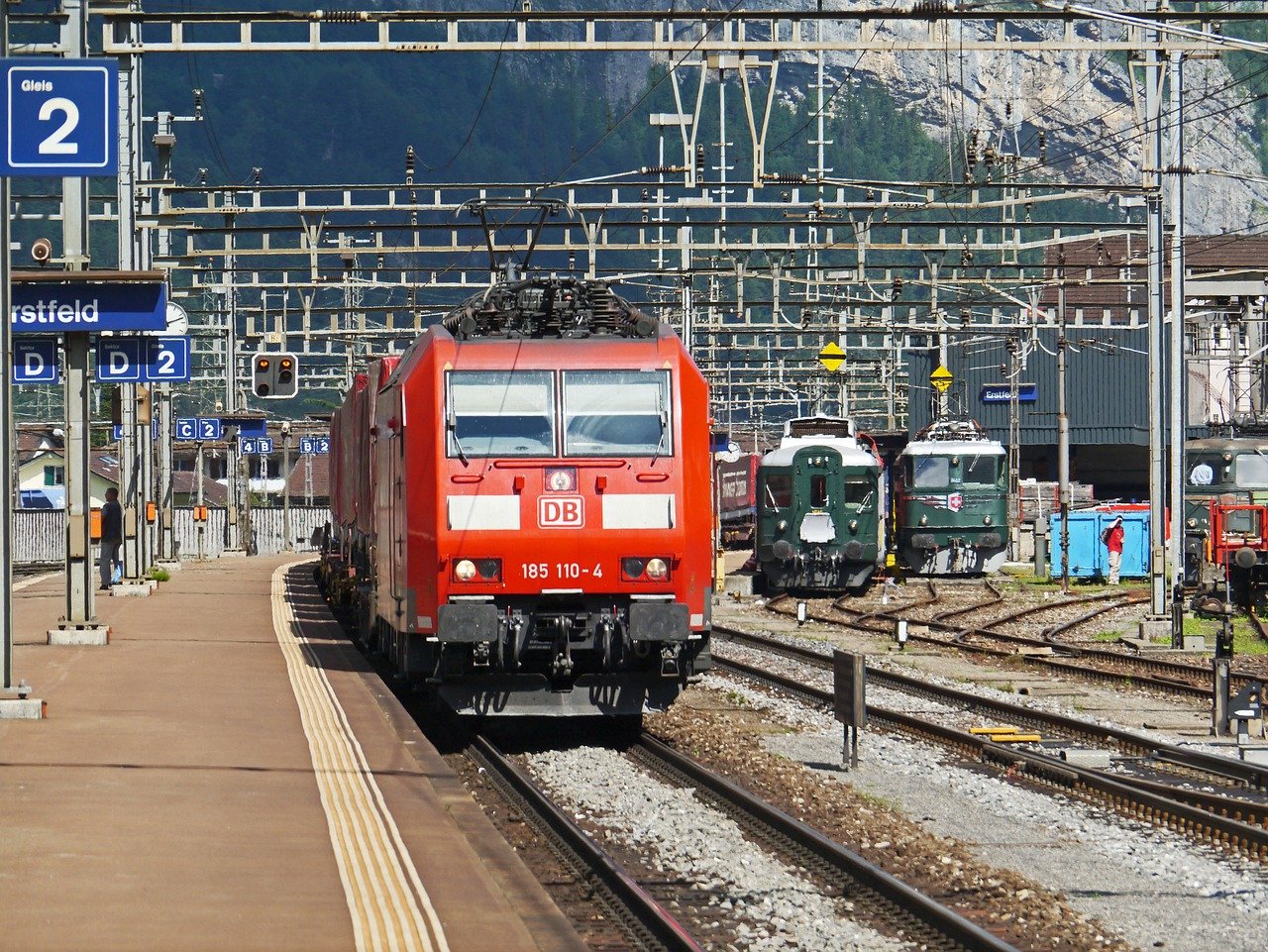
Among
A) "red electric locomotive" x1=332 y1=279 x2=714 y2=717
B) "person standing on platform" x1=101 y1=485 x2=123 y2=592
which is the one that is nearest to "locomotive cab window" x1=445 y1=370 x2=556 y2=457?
"red electric locomotive" x1=332 y1=279 x2=714 y2=717

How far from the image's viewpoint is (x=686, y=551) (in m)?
13.9

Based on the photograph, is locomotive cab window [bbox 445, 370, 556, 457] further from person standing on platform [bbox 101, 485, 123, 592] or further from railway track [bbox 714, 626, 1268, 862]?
person standing on platform [bbox 101, 485, 123, 592]

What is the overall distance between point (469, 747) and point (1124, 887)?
21.4ft

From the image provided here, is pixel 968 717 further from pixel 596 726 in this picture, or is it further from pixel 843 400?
pixel 843 400

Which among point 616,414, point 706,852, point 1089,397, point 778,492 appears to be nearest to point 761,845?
point 706,852

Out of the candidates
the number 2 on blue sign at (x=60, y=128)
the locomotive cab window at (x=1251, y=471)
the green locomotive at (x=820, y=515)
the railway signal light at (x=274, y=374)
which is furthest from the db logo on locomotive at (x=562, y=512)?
the locomotive cab window at (x=1251, y=471)

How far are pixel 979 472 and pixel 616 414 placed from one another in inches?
1034

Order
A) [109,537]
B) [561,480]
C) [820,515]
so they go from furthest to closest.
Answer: [820,515]
[109,537]
[561,480]

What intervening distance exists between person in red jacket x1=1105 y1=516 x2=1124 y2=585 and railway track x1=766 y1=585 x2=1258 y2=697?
15.1ft

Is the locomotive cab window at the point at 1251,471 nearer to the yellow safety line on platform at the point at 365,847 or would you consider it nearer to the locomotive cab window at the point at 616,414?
the locomotive cab window at the point at 616,414

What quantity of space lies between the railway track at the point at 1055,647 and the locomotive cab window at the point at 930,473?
581 centimetres

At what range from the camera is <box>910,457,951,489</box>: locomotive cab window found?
129 ft

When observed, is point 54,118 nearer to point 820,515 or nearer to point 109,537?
point 109,537

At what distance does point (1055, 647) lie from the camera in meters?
24.3
